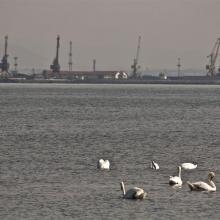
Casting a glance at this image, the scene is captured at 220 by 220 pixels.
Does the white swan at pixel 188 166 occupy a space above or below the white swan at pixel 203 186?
below

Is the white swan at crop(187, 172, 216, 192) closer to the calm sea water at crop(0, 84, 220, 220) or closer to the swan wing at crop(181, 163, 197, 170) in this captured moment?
the calm sea water at crop(0, 84, 220, 220)

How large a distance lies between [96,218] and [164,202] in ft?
15.6

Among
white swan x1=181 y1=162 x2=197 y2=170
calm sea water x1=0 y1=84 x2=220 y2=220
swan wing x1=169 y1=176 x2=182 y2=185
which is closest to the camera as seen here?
calm sea water x1=0 y1=84 x2=220 y2=220

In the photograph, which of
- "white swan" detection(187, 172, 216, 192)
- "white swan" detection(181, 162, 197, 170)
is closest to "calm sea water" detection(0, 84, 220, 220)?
"white swan" detection(181, 162, 197, 170)

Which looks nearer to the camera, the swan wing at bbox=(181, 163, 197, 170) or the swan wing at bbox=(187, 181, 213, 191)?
the swan wing at bbox=(187, 181, 213, 191)

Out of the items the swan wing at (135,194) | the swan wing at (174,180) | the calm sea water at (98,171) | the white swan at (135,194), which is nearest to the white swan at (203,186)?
the calm sea water at (98,171)

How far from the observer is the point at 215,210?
1786 inches

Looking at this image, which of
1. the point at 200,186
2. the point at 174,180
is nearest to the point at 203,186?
the point at 200,186

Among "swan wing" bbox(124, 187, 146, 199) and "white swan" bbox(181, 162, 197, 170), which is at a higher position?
"swan wing" bbox(124, 187, 146, 199)

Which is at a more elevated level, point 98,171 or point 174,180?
point 174,180

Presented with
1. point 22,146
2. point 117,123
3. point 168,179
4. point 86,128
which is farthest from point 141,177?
point 117,123

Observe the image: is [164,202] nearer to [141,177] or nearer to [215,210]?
[215,210]

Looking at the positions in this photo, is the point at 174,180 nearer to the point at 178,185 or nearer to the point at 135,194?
the point at 178,185

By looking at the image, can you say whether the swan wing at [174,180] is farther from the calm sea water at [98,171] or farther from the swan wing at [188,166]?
the swan wing at [188,166]
